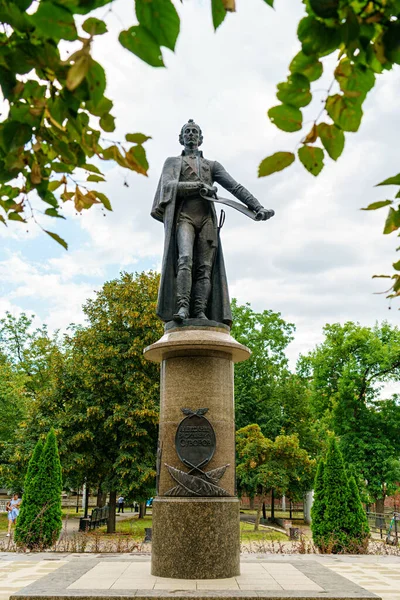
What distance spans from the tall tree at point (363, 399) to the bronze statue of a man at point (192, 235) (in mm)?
23843

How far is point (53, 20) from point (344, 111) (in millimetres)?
1087

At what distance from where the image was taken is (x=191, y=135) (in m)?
9.55

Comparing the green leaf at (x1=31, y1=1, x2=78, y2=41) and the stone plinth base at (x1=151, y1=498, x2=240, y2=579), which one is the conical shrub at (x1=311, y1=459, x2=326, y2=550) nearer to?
the stone plinth base at (x1=151, y1=498, x2=240, y2=579)

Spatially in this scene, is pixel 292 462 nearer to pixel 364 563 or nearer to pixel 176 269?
pixel 364 563

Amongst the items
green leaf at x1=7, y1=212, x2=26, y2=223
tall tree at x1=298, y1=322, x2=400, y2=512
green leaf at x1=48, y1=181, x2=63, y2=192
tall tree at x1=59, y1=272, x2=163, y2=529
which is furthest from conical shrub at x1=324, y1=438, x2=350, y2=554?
tall tree at x1=298, y1=322, x2=400, y2=512

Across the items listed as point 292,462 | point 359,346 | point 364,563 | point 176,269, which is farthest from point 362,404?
point 176,269

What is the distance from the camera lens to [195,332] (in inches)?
325

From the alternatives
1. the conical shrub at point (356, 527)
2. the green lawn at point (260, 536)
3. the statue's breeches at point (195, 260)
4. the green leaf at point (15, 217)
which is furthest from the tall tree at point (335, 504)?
the green leaf at point (15, 217)

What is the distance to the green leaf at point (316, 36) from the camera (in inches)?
77.6

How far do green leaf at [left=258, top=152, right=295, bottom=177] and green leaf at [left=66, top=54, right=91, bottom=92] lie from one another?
73 cm

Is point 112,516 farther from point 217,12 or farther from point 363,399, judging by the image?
point 217,12

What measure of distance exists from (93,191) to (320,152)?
1058 millimetres

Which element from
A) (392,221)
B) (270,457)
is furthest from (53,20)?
(270,457)

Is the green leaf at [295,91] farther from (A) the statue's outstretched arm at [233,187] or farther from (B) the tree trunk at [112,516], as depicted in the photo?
(B) the tree trunk at [112,516]
